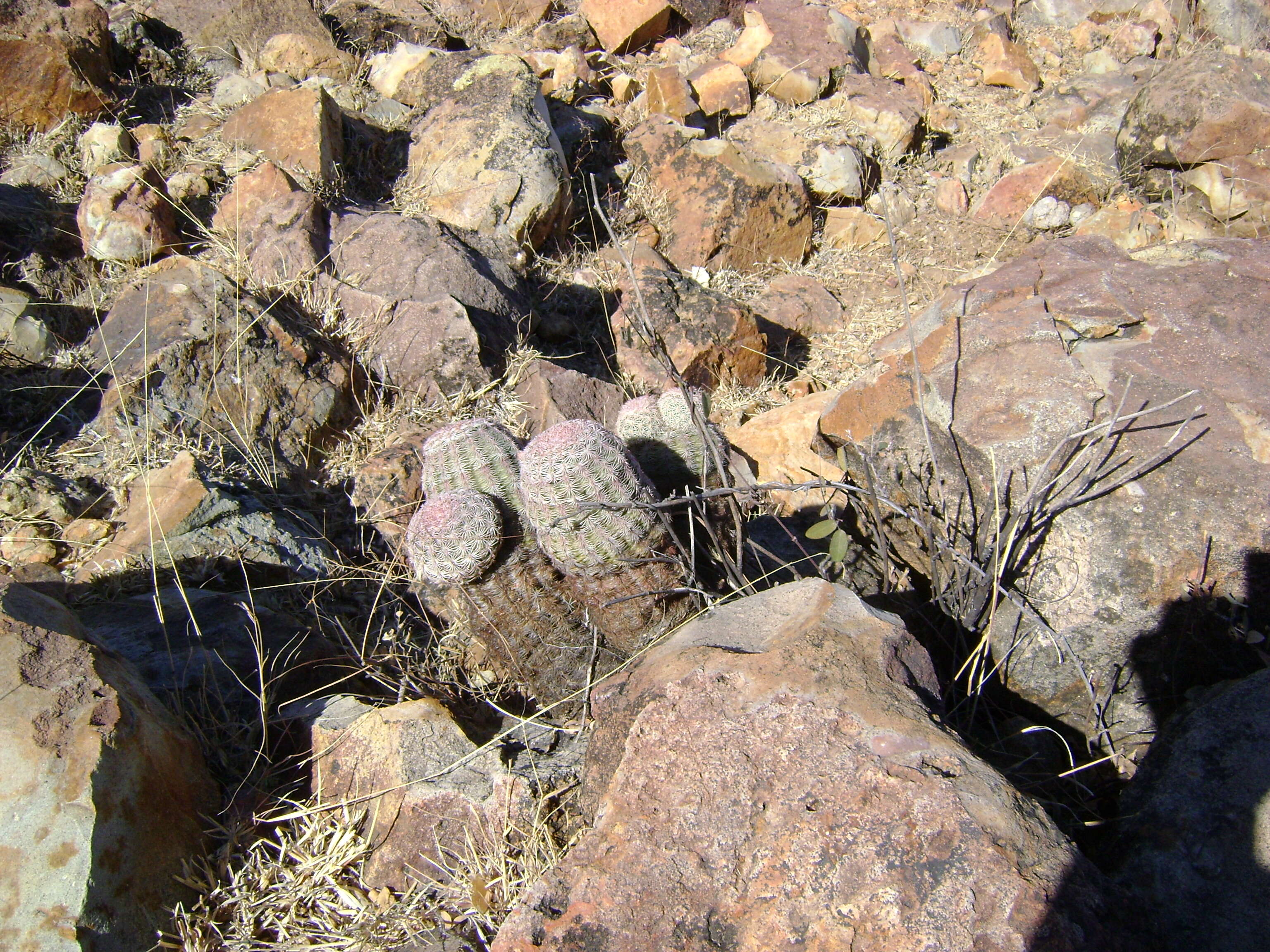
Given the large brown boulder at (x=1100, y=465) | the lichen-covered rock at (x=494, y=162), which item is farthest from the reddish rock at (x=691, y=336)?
the large brown boulder at (x=1100, y=465)

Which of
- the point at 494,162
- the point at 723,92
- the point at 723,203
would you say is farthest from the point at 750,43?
the point at 494,162

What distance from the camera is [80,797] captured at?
1.62m

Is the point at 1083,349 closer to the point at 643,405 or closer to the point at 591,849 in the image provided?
the point at 643,405

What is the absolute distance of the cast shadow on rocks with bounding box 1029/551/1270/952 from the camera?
1.39 metres

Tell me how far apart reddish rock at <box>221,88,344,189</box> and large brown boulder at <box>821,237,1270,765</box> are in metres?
3.81

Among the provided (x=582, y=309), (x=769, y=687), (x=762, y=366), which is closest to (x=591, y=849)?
(x=769, y=687)

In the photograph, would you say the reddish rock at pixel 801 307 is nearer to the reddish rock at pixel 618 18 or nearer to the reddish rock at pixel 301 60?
the reddish rock at pixel 618 18

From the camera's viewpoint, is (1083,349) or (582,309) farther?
(582,309)

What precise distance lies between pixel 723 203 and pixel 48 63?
4.24 m

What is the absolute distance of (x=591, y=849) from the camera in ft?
4.62

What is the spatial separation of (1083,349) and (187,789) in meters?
2.75

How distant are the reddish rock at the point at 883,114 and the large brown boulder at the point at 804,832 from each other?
5.75 metres

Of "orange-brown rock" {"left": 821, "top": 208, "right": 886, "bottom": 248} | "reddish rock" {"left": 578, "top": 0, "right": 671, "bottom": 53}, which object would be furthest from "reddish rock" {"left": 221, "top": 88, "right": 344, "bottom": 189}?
"orange-brown rock" {"left": 821, "top": 208, "right": 886, "bottom": 248}

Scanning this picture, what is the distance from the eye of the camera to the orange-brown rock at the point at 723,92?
20.9 ft
